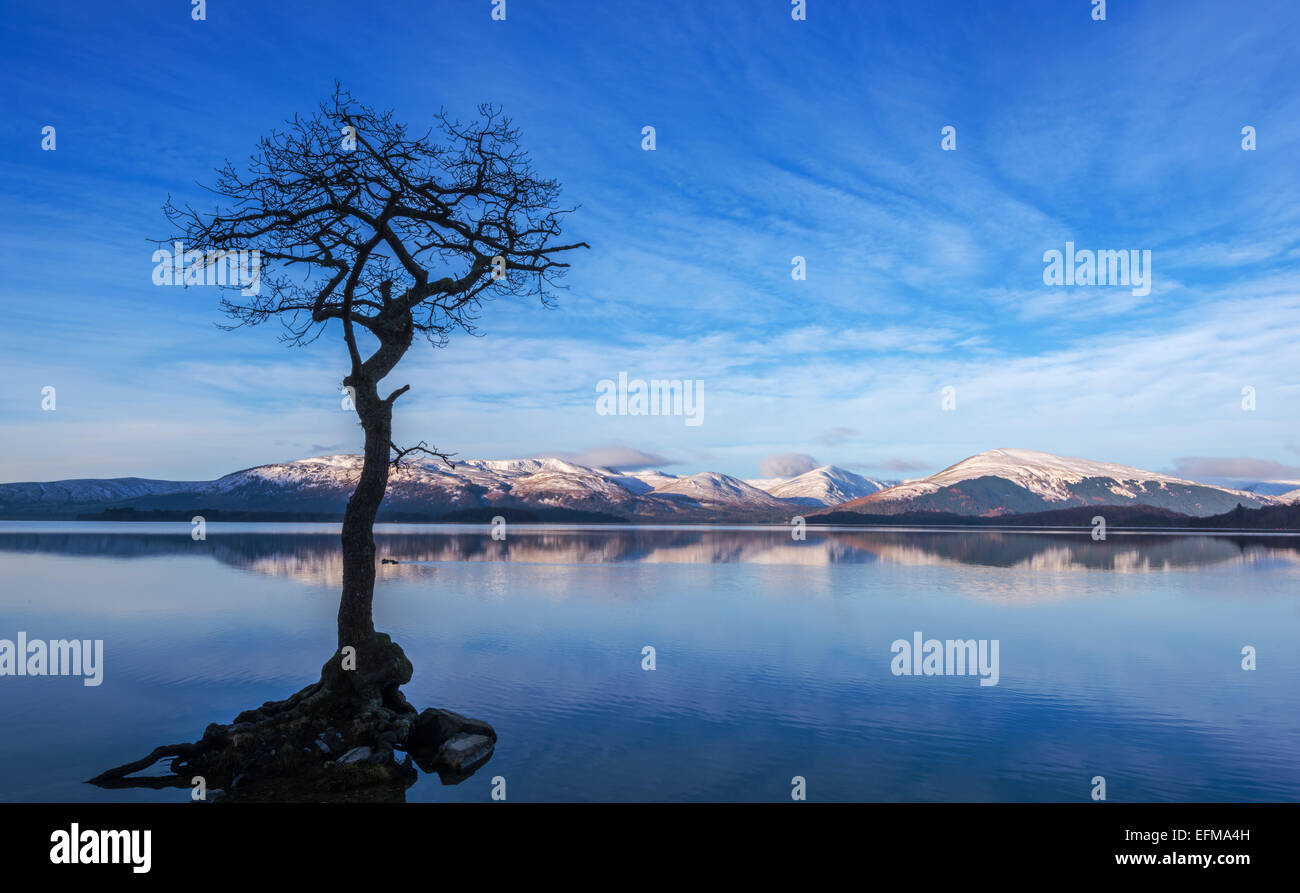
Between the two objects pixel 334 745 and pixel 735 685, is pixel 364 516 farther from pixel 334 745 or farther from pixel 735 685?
pixel 735 685

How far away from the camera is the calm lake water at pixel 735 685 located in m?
13.3

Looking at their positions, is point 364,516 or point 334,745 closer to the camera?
point 334,745

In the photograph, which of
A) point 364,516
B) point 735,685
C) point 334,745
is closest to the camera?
point 334,745

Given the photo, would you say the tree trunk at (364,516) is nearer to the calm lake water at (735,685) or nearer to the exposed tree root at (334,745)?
the exposed tree root at (334,745)

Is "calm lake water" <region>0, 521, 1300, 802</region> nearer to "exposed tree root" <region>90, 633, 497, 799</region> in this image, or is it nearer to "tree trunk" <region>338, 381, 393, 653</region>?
"exposed tree root" <region>90, 633, 497, 799</region>

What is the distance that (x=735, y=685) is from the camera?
20266 mm

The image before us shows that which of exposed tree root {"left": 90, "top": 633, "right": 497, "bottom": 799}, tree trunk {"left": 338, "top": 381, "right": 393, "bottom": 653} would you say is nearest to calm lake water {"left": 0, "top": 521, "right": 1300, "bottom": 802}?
exposed tree root {"left": 90, "top": 633, "right": 497, "bottom": 799}

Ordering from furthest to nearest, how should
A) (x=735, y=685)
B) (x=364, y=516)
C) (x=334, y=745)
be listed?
(x=735, y=685) → (x=364, y=516) → (x=334, y=745)

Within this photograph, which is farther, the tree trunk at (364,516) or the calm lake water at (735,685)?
the tree trunk at (364,516)

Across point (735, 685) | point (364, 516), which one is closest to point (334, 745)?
point (364, 516)

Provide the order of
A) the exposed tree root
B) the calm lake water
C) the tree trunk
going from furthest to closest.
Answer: the tree trunk
the calm lake water
the exposed tree root

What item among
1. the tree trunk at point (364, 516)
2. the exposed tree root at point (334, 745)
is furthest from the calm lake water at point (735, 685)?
the tree trunk at point (364, 516)

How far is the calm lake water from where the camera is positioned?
13312 mm
